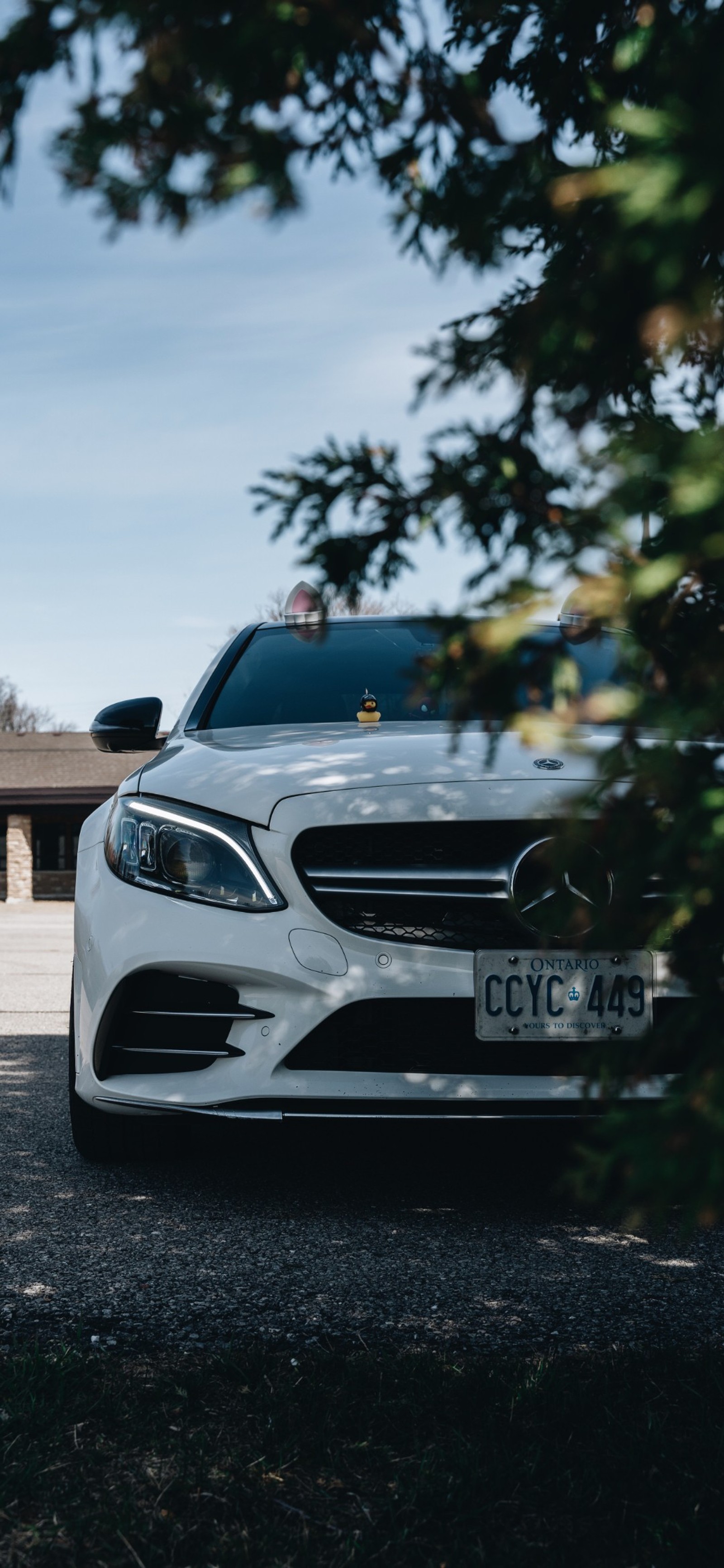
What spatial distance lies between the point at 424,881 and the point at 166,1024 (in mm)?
740

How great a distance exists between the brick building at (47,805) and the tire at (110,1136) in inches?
1088

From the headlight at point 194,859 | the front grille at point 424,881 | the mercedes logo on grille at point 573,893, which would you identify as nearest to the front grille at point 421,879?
the front grille at point 424,881

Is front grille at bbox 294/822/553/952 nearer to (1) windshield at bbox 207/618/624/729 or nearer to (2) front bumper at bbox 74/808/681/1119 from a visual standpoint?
(2) front bumper at bbox 74/808/681/1119

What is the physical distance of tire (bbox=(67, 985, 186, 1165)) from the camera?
351cm

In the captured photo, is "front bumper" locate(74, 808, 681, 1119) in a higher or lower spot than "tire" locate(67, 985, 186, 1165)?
higher

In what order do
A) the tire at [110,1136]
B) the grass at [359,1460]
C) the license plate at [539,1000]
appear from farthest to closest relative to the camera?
the tire at [110,1136] → the license plate at [539,1000] → the grass at [359,1460]

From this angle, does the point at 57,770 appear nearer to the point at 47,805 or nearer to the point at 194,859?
the point at 47,805

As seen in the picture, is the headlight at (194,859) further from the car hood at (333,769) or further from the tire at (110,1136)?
the tire at (110,1136)

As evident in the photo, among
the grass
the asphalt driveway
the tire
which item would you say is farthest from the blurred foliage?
the tire

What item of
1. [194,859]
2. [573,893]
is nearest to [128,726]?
[194,859]

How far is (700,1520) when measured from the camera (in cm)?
170

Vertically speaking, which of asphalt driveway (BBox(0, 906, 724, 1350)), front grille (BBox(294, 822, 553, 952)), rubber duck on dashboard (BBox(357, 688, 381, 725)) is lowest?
asphalt driveway (BBox(0, 906, 724, 1350))

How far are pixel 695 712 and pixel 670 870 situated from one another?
0.16 meters

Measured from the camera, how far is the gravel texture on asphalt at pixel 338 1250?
8.04 feet
